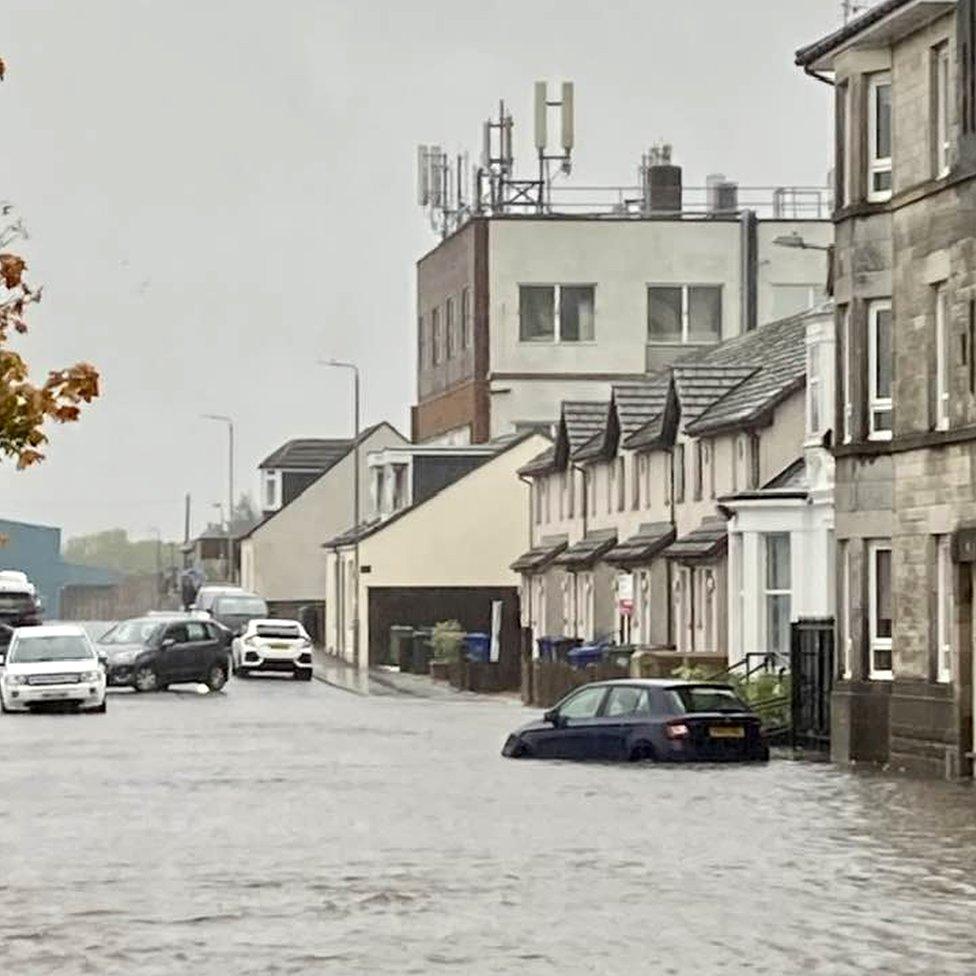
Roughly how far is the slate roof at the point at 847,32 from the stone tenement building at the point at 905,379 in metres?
0.03

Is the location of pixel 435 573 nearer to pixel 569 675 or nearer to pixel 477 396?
Result: pixel 477 396

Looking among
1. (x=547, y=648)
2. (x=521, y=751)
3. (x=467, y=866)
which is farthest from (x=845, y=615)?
(x=547, y=648)

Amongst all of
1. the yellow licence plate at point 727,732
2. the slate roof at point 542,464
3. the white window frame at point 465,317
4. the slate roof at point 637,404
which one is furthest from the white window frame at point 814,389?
the white window frame at point 465,317

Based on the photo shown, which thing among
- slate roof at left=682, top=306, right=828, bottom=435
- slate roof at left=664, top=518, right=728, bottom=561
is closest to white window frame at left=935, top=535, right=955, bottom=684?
slate roof at left=682, top=306, right=828, bottom=435

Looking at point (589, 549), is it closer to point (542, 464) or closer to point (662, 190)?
point (542, 464)

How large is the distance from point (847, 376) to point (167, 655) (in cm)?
3103

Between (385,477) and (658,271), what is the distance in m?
11.4

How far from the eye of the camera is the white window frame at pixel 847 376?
45.5 m

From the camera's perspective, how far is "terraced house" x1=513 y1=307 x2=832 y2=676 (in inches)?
2334

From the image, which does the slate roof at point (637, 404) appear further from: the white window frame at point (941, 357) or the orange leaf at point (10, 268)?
the orange leaf at point (10, 268)

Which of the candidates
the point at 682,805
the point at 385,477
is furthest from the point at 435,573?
the point at 682,805

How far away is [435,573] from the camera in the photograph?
100625 millimetres

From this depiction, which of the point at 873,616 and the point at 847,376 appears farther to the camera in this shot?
the point at 847,376

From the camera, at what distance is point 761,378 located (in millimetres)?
68438
